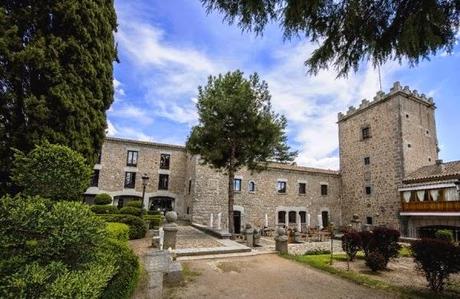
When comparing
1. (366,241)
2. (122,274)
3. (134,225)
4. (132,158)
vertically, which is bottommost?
(122,274)

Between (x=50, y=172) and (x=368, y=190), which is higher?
(x=368, y=190)

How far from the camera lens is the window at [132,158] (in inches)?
948

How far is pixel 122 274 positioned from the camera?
504 centimetres

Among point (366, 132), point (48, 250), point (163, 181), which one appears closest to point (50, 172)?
Answer: point (48, 250)

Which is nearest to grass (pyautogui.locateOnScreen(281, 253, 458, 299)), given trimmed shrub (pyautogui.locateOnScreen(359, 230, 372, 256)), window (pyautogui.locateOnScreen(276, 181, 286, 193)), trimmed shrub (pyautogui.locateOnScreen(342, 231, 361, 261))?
trimmed shrub (pyautogui.locateOnScreen(342, 231, 361, 261))

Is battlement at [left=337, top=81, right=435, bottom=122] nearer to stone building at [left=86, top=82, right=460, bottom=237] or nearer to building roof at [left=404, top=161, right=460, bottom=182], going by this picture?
stone building at [left=86, top=82, right=460, bottom=237]

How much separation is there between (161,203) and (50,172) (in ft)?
70.9

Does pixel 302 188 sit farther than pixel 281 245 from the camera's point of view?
Yes

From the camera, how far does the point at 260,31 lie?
12.7 feet

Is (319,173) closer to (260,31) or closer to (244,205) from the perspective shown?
(244,205)

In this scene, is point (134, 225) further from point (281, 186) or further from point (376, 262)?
point (281, 186)

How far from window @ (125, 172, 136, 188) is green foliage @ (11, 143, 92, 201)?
20444mm

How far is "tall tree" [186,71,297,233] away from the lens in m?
15.0

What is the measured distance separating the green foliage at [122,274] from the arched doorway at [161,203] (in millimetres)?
19596
